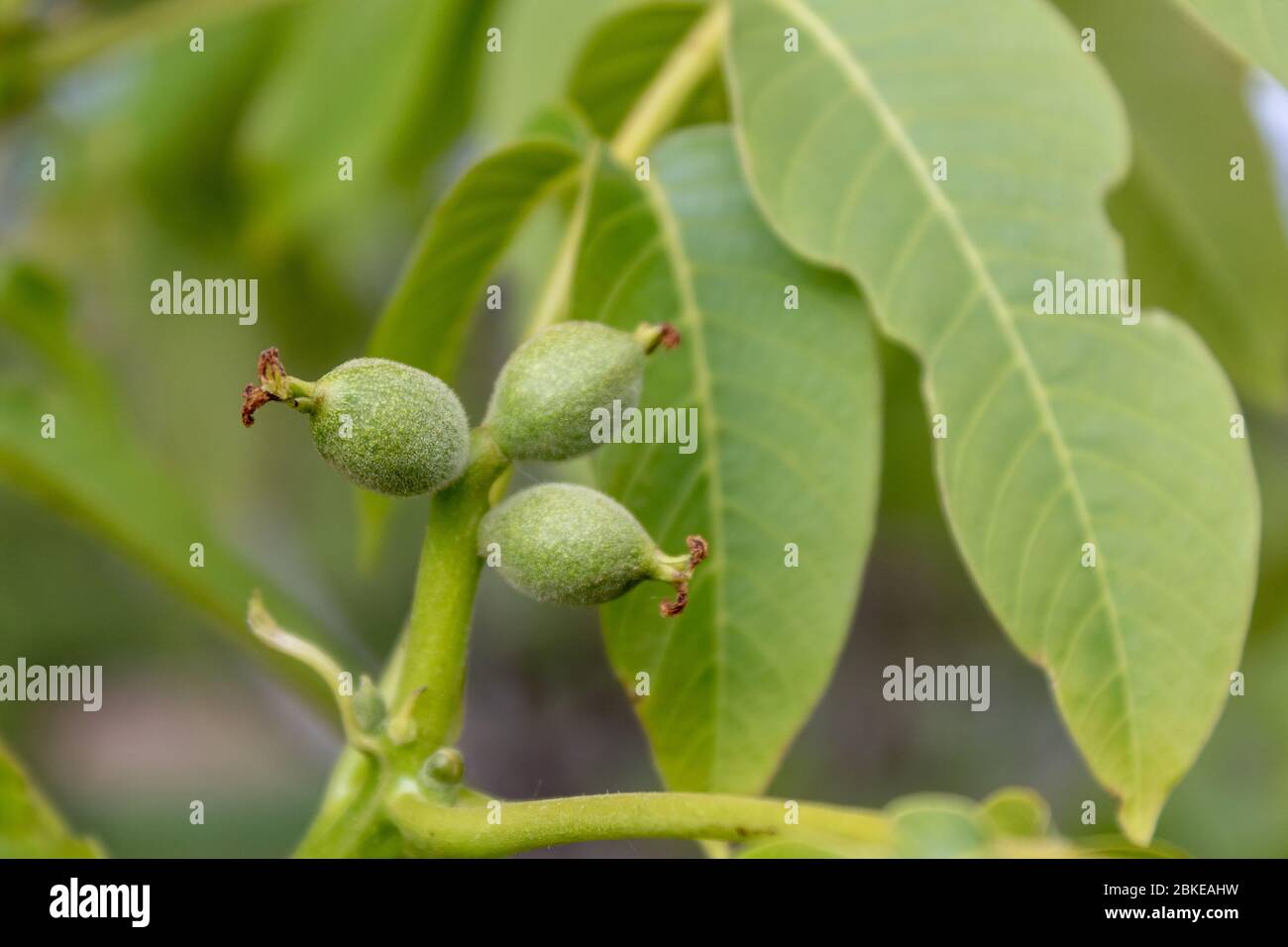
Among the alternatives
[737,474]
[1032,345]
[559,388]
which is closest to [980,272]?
[1032,345]

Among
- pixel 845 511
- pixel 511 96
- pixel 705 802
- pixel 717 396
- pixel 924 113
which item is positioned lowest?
pixel 705 802

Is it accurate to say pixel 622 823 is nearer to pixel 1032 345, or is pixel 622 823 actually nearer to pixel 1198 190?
pixel 1032 345

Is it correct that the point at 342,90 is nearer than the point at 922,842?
No

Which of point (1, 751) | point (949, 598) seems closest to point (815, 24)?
point (1, 751)

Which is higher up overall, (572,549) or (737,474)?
(737,474)

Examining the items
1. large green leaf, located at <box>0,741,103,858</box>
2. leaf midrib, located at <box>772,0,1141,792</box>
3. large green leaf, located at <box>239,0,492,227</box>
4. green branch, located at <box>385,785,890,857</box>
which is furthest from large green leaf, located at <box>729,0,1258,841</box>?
large green leaf, located at <box>239,0,492,227</box>

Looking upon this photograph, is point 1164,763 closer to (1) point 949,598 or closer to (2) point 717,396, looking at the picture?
(2) point 717,396

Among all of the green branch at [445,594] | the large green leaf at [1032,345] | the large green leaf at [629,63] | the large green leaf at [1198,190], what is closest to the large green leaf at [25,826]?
the green branch at [445,594]
